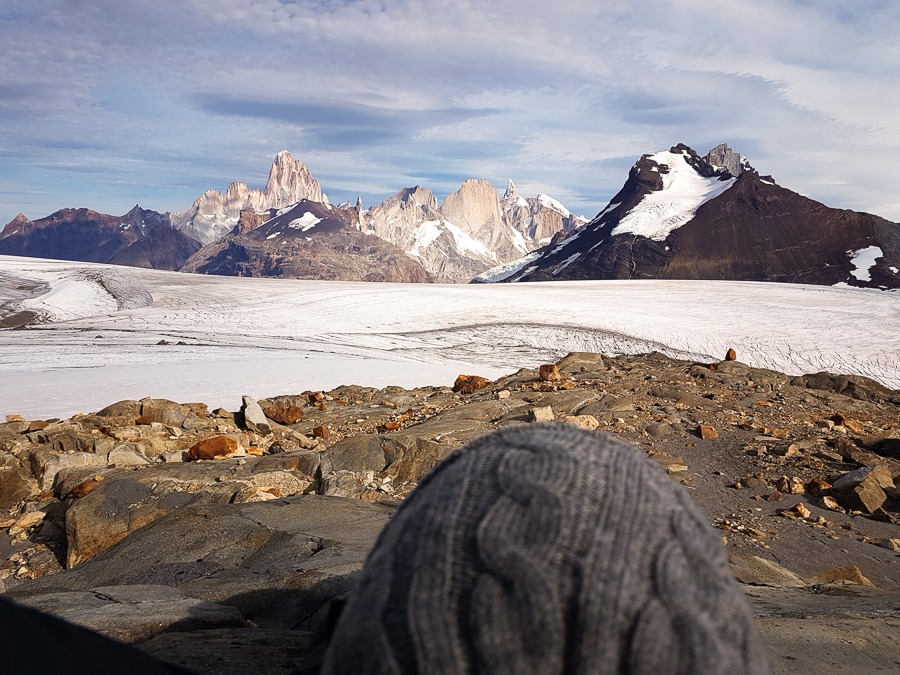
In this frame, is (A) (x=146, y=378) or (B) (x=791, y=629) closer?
(B) (x=791, y=629)

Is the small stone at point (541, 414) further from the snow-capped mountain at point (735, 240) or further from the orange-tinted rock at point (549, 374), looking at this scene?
the snow-capped mountain at point (735, 240)

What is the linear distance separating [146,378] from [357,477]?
10.1 m

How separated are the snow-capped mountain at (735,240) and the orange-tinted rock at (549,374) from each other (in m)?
69.3

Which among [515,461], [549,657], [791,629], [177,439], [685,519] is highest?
[515,461]

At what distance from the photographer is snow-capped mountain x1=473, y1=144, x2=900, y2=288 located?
76312 millimetres

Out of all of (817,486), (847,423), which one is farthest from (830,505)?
(847,423)

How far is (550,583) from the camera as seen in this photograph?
1.45 m

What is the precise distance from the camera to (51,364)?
16.4m

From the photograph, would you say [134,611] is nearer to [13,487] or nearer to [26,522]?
[26,522]

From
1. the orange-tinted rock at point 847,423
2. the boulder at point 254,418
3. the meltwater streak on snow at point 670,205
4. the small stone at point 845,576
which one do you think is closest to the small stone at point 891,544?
the small stone at point 845,576

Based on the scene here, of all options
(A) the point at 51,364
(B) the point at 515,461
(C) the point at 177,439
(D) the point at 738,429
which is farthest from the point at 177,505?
(A) the point at 51,364

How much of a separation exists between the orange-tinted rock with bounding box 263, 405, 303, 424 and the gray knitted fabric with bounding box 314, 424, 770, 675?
1009 cm

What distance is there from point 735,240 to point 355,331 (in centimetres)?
8295

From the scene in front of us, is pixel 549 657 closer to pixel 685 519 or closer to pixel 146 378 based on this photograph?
pixel 685 519
